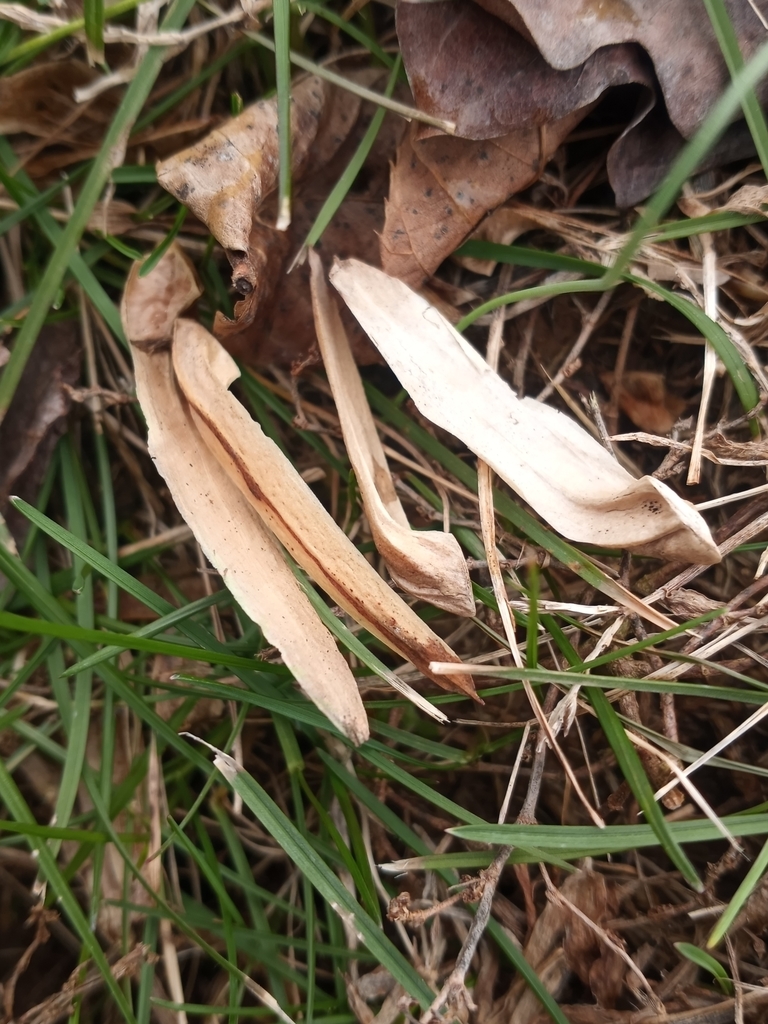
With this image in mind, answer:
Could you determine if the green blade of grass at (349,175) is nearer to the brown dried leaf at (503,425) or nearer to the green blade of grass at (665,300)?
the brown dried leaf at (503,425)

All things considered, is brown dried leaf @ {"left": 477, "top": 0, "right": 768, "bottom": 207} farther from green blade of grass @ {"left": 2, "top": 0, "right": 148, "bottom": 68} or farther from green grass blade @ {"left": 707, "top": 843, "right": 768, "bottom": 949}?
green grass blade @ {"left": 707, "top": 843, "right": 768, "bottom": 949}

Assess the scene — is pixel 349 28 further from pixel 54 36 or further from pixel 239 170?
pixel 54 36

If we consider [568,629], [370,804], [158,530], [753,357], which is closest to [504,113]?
[753,357]

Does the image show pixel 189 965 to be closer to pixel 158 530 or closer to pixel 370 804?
pixel 370 804

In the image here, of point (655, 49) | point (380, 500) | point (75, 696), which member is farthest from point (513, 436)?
point (75, 696)

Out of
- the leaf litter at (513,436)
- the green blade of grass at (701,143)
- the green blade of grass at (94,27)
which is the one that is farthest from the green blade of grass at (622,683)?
the green blade of grass at (94,27)

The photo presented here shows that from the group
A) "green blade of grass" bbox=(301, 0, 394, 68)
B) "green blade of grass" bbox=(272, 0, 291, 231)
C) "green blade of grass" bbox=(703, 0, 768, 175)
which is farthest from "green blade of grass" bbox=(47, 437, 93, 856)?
"green blade of grass" bbox=(703, 0, 768, 175)
